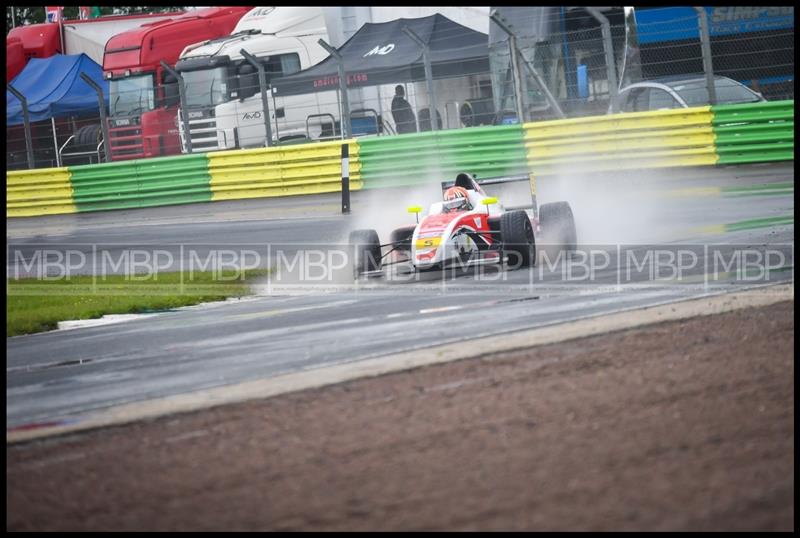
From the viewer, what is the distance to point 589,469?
14.5ft

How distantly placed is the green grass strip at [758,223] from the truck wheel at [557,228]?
1.94 m

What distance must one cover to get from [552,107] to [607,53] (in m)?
2.02

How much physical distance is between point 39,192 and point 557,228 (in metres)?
14.9

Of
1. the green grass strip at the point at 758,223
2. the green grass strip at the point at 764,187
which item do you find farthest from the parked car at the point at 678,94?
the green grass strip at the point at 758,223

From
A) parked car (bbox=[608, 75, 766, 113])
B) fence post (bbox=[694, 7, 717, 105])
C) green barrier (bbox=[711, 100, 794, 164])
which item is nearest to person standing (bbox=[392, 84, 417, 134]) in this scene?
parked car (bbox=[608, 75, 766, 113])

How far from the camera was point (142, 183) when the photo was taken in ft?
75.6

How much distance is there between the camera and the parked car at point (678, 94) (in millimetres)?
18703

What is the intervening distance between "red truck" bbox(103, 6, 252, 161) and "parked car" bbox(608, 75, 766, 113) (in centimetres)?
1134

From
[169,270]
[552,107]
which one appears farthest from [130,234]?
[552,107]

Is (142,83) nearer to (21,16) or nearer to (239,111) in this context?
(239,111)

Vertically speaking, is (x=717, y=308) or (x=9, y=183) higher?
(x=9, y=183)

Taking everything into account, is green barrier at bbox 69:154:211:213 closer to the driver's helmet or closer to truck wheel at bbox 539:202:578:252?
the driver's helmet

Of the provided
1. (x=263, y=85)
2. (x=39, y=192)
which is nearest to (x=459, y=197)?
(x=263, y=85)

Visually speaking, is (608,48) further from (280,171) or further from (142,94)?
(142,94)
